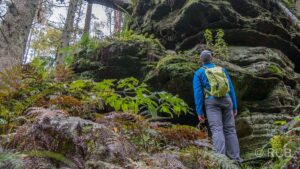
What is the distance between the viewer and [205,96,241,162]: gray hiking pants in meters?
5.38

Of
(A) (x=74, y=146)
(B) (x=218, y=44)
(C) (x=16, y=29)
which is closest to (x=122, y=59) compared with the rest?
(B) (x=218, y=44)

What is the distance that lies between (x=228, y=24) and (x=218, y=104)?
4.95 m

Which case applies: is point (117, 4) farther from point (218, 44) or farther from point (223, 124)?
point (223, 124)

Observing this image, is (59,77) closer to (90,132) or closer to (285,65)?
(90,132)

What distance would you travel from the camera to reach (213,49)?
29.3 ft

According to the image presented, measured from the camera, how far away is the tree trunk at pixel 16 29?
604 cm

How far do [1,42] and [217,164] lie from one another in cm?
488

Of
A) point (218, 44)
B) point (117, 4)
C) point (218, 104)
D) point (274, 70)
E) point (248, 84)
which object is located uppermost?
point (117, 4)

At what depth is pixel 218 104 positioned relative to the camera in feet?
18.4

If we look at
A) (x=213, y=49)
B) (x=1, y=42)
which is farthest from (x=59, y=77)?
(x=213, y=49)

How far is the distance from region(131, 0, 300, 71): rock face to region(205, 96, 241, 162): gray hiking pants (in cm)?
452

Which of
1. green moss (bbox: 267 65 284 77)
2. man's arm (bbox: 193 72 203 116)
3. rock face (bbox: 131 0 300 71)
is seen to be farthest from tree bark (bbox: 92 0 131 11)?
man's arm (bbox: 193 72 203 116)

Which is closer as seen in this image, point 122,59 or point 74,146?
point 74,146

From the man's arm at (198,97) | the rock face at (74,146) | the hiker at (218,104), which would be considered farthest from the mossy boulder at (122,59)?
the rock face at (74,146)
